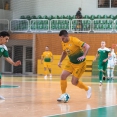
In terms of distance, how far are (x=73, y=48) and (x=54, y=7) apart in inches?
1173

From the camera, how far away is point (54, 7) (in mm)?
44656

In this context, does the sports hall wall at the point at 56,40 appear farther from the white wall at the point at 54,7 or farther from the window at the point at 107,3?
the window at the point at 107,3

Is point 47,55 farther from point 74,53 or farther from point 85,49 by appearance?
point 85,49

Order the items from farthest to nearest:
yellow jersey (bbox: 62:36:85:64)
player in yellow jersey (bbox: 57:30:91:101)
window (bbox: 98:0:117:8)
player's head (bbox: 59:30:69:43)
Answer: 1. window (bbox: 98:0:117:8)
2. yellow jersey (bbox: 62:36:85:64)
3. player in yellow jersey (bbox: 57:30:91:101)
4. player's head (bbox: 59:30:69:43)

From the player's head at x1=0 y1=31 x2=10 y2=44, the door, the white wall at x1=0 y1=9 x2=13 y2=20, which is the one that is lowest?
the door

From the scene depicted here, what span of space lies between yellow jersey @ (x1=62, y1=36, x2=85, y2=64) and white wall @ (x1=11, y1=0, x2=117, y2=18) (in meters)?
28.5

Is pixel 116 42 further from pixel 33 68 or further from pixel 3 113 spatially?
pixel 3 113

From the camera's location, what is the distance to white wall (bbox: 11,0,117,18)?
144ft

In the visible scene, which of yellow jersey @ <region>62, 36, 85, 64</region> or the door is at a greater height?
yellow jersey @ <region>62, 36, 85, 64</region>

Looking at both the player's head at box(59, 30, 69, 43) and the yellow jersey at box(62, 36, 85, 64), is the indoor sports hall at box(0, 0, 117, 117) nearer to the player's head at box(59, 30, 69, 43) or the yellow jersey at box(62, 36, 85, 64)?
the yellow jersey at box(62, 36, 85, 64)

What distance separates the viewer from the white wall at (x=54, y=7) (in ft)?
144

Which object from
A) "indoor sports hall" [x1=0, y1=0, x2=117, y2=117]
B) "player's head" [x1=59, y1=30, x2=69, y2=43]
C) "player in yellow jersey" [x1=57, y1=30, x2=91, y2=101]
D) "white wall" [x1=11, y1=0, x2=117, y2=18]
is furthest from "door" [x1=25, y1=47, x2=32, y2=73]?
"player's head" [x1=59, y1=30, x2=69, y2=43]

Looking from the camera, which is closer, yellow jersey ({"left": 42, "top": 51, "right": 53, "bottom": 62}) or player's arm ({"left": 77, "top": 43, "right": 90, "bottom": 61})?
player's arm ({"left": 77, "top": 43, "right": 90, "bottom": 61})

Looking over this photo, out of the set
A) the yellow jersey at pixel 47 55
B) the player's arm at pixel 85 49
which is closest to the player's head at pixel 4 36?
the player's arm at pixel 85 49
